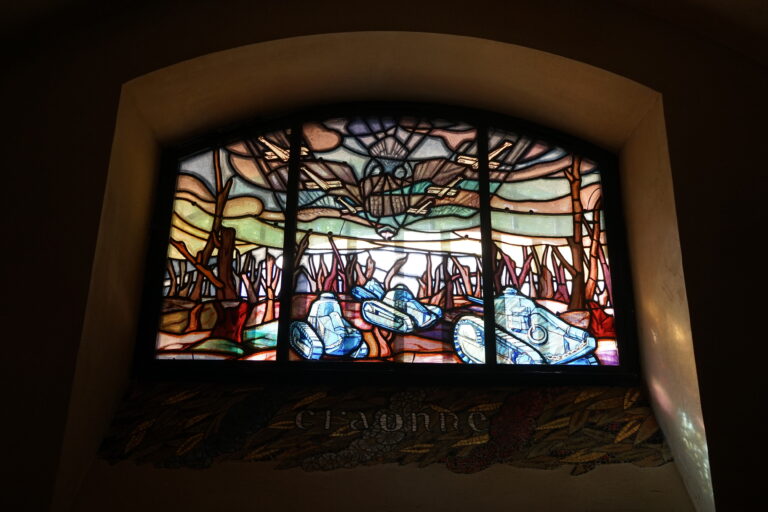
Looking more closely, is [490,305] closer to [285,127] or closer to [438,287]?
[438,287]

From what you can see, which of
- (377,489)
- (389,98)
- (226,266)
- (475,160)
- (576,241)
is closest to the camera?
(377,489)

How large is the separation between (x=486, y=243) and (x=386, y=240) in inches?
19.1

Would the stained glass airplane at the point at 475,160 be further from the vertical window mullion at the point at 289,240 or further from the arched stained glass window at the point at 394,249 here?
the vertical window mullion at the point at 289,240

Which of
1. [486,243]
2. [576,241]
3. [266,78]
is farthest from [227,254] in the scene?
[576,241]

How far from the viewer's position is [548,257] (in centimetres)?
348

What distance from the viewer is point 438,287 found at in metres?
3.39

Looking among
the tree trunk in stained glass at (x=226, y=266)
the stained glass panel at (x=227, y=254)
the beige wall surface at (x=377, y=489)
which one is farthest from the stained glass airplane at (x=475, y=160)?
the beige wall surface at (x=377, y=489)

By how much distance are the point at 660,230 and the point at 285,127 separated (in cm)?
191

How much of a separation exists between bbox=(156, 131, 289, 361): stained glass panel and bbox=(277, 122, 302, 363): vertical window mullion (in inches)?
1.2

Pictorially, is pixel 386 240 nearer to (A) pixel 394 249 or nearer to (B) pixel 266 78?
(A) pixel 394 249

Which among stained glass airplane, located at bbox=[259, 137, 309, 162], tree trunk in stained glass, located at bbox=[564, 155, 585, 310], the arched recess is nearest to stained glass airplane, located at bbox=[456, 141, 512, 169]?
the arched recess

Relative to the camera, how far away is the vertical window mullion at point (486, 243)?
3262 mm

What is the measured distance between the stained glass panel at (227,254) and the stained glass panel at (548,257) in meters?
1.08

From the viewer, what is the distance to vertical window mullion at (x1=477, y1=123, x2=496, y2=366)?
3262mm
